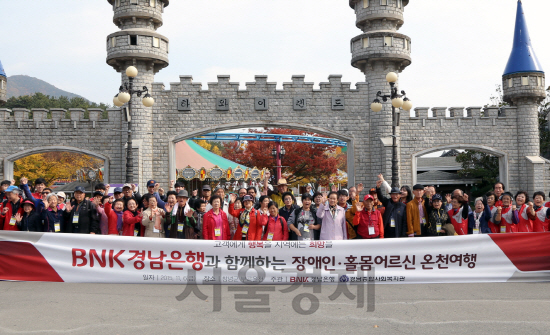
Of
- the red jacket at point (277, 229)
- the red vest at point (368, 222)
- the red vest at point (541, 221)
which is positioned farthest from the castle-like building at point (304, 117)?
the red jacket at point (277, 229)

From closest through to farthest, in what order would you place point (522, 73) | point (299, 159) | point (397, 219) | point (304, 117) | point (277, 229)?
point (277, 229)
point (397, 219)
point (304, 117)
point (522, 73)
point (299, 159)

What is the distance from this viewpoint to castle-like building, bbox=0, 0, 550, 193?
60.5ft

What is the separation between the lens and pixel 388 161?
18188mm

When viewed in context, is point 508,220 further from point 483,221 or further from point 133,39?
point 133,39

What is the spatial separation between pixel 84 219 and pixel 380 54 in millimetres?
14313

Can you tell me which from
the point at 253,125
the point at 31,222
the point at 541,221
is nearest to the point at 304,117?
the point at 253,125

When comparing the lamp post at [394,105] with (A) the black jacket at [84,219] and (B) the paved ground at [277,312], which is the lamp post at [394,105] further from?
(A) the black jacket at [84,219]

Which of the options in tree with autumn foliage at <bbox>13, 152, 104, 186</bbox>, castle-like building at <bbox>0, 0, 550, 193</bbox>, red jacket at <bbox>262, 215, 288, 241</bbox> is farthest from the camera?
tree with autumn foliage at <bbox>13, 152, 104, 186</bbox>

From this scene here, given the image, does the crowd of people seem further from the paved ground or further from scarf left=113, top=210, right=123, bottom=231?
the paved ground

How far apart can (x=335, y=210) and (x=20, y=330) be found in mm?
4789

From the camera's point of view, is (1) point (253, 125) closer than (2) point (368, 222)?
No

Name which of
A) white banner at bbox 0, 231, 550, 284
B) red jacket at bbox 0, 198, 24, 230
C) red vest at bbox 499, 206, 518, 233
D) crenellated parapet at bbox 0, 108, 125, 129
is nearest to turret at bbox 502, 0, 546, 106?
red vest at bbox 499, 206, 518, 233

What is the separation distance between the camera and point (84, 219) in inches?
310

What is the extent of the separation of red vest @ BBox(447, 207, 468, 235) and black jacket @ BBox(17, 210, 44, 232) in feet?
24.0
